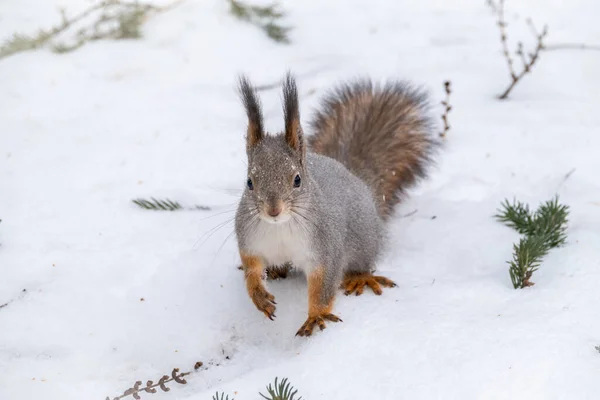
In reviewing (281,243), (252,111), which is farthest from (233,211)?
(252,111)

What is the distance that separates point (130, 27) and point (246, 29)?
2.29 ft

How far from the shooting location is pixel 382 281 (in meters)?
2.73

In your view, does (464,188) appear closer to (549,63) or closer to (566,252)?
(566,252)

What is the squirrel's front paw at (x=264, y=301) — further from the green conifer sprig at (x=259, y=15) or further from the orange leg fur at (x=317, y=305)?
the green conifer sprig at (x=259, y=15)

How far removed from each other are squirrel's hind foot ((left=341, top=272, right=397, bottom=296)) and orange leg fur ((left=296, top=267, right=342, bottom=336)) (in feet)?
0.65

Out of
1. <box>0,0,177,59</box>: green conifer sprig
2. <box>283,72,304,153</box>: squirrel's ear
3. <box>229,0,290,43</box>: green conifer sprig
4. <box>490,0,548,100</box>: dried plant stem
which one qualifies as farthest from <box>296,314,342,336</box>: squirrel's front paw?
<box>0,0,177,59</box>: green conifer sprig

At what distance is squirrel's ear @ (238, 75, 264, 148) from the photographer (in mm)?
2305

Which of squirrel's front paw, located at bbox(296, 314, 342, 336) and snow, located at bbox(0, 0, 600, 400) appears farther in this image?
squirrel's front paw, located at bbox(296, 314, 342, 336)

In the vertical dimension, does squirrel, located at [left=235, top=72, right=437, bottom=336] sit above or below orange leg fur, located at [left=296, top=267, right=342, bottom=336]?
above

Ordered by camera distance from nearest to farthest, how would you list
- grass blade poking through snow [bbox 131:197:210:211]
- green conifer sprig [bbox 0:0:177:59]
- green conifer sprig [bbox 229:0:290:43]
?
grass blade poking through snow [bbox 131:197:210:211]
green conifer sprig [bbox 0:0:177:59]
green conifer sprig [bbox 229:0:290:43]

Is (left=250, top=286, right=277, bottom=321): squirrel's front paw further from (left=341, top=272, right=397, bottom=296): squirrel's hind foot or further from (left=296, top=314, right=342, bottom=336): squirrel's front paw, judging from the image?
(left=341, top=272, right=397, bottom=296): squirrel's hind foot

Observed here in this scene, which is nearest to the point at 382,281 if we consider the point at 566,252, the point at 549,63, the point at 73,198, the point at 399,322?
the point at 399,322

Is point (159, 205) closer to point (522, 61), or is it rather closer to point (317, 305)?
point (317, 305)

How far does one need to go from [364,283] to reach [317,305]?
0.31 metres
